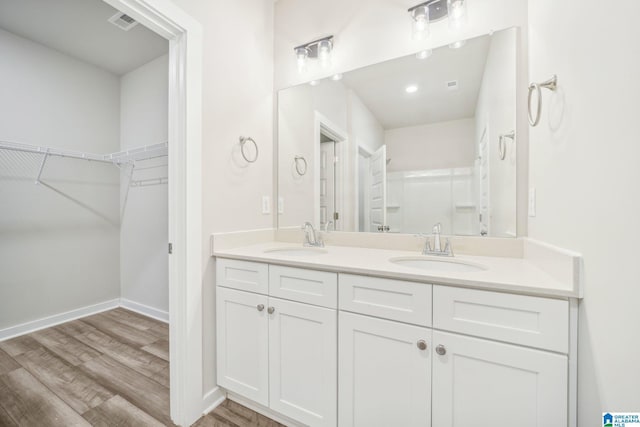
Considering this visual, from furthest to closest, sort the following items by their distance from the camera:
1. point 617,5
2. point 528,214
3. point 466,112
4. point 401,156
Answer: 1. point 401,156
2. point 466,112
3. point 528,214
4. point 617,5

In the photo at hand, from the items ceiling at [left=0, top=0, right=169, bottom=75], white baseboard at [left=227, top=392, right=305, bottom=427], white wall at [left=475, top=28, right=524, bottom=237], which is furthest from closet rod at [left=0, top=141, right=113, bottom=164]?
white wall at [left=475, top=28, right=524, bottom=237]

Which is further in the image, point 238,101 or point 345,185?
point 345,185

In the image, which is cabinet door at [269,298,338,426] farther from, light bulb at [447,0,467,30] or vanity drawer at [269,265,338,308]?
light bulb at [447,0,467,30]

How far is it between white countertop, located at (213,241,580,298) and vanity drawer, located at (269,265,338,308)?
34 millimetres

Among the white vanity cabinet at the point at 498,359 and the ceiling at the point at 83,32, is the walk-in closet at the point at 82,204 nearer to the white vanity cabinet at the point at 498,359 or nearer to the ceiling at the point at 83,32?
the ceiling at the point at 83,32

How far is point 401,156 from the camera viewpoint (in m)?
1.59

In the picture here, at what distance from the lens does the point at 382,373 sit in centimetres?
102

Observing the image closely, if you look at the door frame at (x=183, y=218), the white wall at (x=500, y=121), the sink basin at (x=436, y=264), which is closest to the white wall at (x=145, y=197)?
the door frame at (x=183, y=218)

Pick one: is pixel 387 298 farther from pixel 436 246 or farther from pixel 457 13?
pixel 457 13

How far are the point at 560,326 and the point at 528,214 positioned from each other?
0.64m

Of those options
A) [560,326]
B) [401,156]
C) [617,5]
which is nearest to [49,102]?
[401,156]

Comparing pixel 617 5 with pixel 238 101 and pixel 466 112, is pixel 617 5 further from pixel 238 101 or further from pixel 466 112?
pixel 238 101

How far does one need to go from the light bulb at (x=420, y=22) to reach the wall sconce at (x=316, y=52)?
55 cm

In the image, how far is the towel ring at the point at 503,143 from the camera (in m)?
1.30
